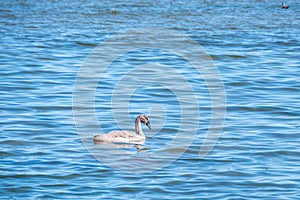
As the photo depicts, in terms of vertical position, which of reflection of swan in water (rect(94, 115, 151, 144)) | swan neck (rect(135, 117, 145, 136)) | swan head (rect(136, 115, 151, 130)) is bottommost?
reflection of swan in water (rect(94, 115, 151, 144))

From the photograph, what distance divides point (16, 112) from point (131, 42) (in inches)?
315

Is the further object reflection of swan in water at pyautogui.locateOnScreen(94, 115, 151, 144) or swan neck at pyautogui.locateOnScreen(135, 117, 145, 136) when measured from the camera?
swan neck at pyautogui.locateOnScreen(135, 117, 145, 136)

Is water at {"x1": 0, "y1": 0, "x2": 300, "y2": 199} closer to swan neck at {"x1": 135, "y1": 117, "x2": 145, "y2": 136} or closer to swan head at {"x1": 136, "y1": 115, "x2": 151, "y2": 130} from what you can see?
swan neck at {"x1": 135, "y1": 117, "x2": 145, "y2": 136}

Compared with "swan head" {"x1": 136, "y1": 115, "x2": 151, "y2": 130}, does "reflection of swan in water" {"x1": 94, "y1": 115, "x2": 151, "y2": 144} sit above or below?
below

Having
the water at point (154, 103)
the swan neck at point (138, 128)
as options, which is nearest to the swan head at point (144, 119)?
the swan neck at point (138, 128)

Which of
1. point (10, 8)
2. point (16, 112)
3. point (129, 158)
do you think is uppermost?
point (10, 8)

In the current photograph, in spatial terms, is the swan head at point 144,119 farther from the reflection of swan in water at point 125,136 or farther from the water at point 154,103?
the water at point 154,103

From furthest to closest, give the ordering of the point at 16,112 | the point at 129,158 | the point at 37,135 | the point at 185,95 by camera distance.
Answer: the point at 185,95 < the point at 16,112 < the point at 37,135 < the point at 129,158

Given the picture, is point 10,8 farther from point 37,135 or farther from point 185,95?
point 37,135

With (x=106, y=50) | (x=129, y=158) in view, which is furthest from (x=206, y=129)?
(x=106, y=50)

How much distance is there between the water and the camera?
9.93 metres

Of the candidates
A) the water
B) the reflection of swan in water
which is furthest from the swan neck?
the water

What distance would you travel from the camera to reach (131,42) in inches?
848

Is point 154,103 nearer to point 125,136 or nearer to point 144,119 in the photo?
point 144,119
